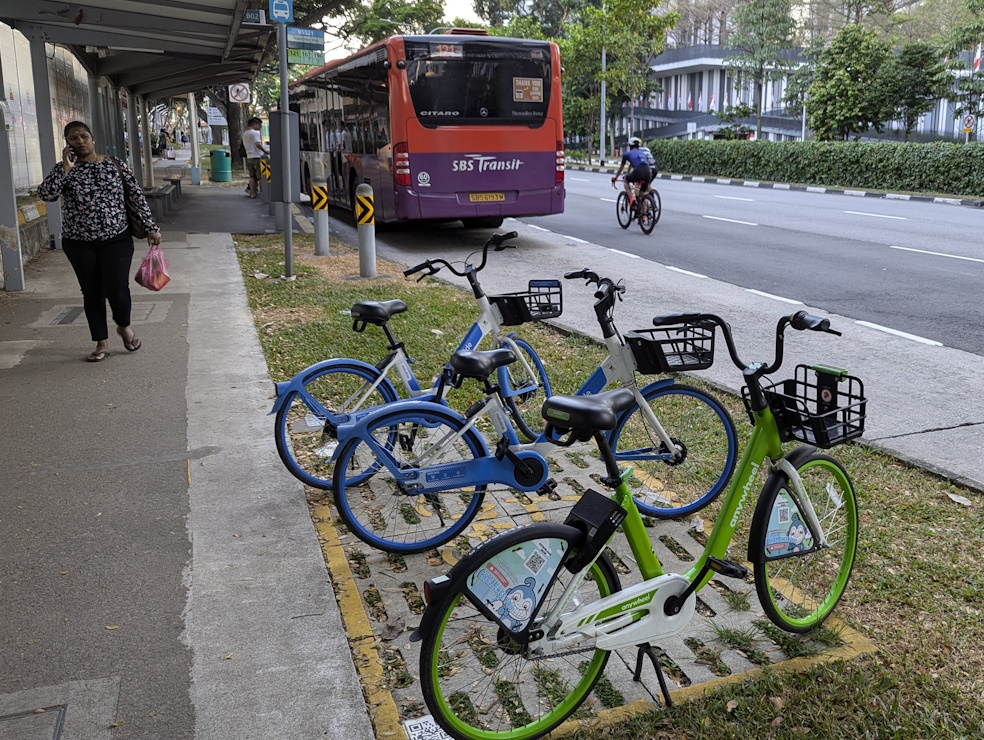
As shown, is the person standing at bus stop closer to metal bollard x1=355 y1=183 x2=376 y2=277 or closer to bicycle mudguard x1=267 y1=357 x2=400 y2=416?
metal bollard x1=355 y1=183 x2=376 y2=277

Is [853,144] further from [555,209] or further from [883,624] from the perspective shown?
[883,624]

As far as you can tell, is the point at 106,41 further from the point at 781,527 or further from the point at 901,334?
the point at 781,527

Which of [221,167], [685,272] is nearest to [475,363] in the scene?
[685,272]

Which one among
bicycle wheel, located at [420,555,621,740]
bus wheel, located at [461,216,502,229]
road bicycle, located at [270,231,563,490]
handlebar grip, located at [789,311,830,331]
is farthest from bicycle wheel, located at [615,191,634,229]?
bicycle wheel, located at [420,555,621,740]

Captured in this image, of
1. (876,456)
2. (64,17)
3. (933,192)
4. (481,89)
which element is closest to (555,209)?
(481,89)

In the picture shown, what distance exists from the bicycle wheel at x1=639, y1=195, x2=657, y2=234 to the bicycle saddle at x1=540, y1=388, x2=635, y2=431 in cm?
1316

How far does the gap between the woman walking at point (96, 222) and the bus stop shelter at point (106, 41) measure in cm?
341

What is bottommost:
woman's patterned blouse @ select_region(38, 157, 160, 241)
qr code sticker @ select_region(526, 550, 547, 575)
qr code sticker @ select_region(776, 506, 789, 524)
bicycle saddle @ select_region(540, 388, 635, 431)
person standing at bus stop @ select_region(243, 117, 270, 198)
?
qr code sticker @ select_region(776, 506, 789, 524)

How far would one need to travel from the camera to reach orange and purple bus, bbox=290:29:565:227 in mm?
13258

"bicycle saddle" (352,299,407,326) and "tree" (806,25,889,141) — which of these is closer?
"bicycle saddle" (352,299,407,326)

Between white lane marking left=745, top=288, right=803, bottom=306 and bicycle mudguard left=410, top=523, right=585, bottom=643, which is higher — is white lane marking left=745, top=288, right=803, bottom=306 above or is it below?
below

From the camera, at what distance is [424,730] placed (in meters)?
2.87

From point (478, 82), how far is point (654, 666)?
11675 mm

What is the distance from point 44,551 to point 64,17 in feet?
31.8
